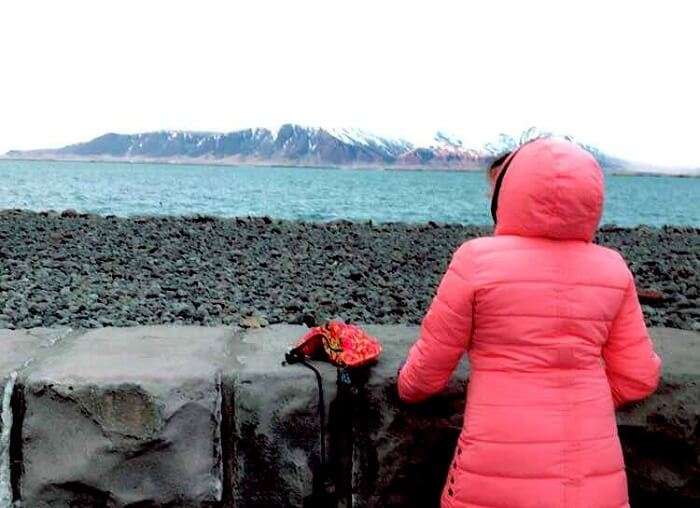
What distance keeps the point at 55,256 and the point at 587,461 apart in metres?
6.94

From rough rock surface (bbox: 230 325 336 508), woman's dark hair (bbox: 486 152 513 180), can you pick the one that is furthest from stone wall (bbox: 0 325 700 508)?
woman's dark hair (bbox: 486 152 513 180)

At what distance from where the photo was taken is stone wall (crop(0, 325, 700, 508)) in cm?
255

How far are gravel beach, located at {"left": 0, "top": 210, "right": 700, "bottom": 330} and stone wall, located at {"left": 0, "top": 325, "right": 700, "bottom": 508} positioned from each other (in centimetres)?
143

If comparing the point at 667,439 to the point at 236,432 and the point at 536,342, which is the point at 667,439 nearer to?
the point at 536,342

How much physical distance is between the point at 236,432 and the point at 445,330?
847mm

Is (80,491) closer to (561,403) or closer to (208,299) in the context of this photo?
(561,403)

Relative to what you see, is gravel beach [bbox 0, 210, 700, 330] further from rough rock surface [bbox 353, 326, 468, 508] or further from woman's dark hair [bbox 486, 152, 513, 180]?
woman's dark hair [bbox 486, 152, 513, 180]

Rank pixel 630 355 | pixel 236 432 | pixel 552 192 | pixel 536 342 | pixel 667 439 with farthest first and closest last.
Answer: pixel 667 439
pixel 236 432
pixel 630 355
pixel 536 342
pixel 552 192

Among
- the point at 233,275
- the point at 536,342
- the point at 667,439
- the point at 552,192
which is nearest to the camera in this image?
the point at 552,192

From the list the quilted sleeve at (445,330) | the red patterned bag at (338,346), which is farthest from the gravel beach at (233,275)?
the quilted sleeve at (445,330)

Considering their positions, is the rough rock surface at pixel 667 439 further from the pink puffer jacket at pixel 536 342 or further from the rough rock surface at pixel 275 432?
the rough rock surface at pixel 275 432

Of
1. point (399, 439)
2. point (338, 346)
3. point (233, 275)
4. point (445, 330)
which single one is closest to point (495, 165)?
point (445, 330)

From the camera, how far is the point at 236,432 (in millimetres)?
2648

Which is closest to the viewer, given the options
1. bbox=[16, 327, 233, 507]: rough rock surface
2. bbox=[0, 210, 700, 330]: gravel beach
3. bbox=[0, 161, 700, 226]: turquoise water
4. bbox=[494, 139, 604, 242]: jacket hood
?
bbox=[494, 139, 604, 242]: jacket hood
